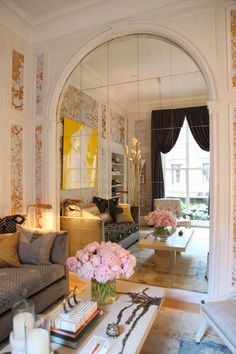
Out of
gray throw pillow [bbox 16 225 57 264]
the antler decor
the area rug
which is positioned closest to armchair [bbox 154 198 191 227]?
the antler decor

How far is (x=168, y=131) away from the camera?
297 centimetres

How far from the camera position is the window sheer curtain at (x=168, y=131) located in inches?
Answer: 110

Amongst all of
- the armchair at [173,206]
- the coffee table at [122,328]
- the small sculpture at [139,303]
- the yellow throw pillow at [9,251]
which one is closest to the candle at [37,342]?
the coffee table at [122,328]

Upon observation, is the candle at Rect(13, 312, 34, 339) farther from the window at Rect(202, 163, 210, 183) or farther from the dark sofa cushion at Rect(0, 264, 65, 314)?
the window at Rect(202, 163, 210, 183)

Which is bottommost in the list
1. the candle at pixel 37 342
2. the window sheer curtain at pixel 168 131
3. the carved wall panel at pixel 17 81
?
the candle at pixel 37 342

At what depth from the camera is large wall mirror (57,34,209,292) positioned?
2.88 metres

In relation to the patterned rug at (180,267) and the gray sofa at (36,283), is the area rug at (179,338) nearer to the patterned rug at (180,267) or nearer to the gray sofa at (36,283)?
the patterned rug at (180,267)

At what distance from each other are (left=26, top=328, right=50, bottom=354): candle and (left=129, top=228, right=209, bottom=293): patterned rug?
6.40 feet

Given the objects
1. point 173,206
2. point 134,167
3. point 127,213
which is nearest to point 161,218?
point 173,206

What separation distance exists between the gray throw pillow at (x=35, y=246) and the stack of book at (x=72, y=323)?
102 cm

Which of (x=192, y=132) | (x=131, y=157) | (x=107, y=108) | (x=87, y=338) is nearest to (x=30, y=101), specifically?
(x=107, y=108)

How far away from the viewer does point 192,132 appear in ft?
9.38

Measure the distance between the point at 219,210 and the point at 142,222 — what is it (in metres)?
0.94

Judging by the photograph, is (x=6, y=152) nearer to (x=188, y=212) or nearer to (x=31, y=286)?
(x=31, y=286)
